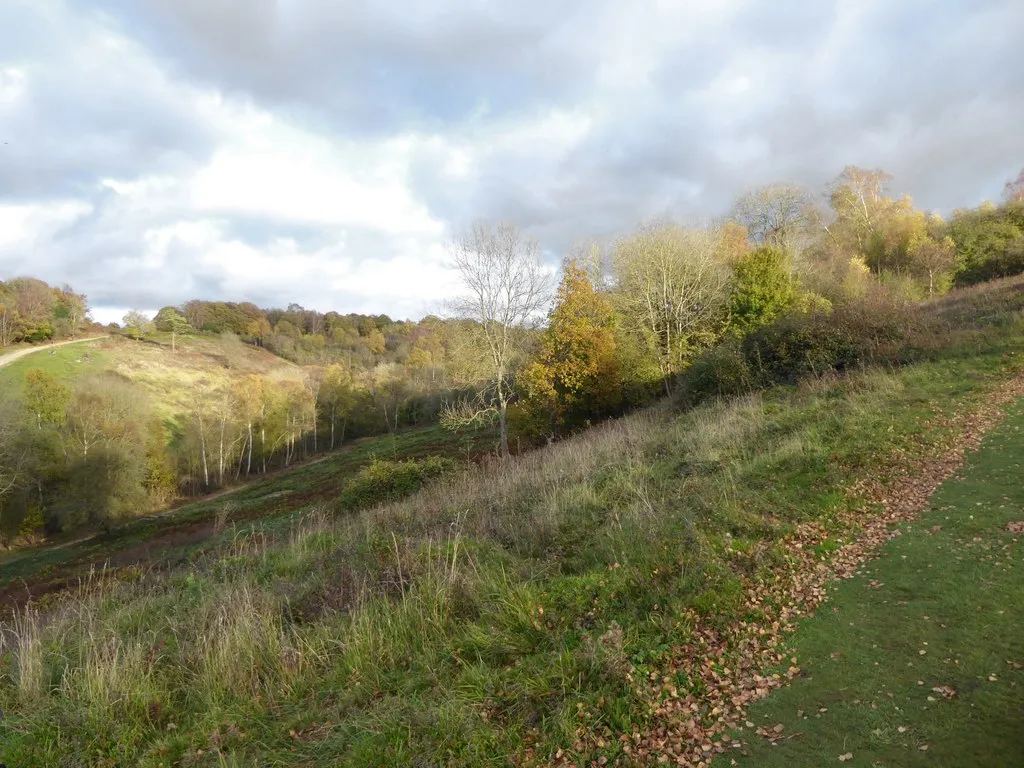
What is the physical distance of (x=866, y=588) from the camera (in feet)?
16.9

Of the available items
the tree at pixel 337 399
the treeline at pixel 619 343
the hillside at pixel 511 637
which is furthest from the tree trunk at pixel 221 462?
the hillside at pixel 511 637

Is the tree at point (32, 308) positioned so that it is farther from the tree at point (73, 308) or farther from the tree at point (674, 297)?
the tree at point (674, 297)

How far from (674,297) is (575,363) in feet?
22.9

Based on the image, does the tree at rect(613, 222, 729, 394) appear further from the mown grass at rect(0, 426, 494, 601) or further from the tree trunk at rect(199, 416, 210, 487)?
the tree trunk at rect(199, 416, 210, 487)

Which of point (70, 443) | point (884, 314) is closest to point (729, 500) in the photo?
point (884, 314)

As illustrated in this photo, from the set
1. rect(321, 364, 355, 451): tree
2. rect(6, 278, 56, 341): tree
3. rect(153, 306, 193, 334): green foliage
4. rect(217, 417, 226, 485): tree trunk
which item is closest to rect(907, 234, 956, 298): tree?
rect(217, 417, 226, 485): tree trunk

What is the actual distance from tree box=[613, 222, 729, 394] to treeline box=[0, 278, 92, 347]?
312ft

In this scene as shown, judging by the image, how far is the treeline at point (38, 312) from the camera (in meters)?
81.1

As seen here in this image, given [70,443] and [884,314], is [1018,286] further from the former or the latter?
[70,443]

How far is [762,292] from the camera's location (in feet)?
84.5

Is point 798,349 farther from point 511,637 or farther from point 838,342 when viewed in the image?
point 511,637

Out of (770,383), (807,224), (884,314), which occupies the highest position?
(807,224)

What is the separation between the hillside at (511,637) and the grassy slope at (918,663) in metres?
0.06

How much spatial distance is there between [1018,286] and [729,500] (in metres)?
30.3
